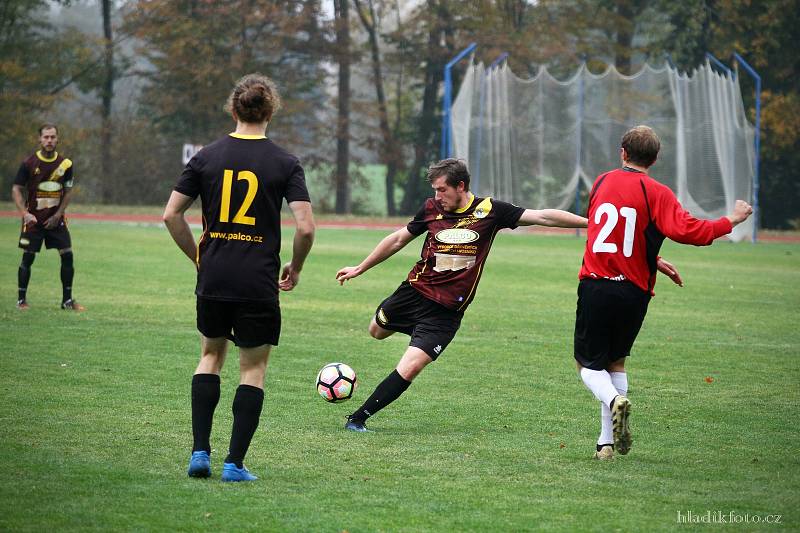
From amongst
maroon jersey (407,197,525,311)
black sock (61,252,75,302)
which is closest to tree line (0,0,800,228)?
black sock (61,252,75,302)

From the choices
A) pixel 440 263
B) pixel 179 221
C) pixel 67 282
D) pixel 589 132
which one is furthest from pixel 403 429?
pixel 589 132

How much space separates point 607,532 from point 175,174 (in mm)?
42302

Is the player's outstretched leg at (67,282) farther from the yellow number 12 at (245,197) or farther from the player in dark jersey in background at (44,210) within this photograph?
the yellow number 12 at (245,197)

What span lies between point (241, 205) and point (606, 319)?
2.26 meters

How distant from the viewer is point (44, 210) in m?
12.4

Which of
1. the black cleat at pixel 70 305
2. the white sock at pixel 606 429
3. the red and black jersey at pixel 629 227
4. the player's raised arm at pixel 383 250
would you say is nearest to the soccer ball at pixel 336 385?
the player's raised arm at pixel 383 250

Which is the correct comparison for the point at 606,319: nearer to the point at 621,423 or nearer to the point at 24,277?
the point at 621,423

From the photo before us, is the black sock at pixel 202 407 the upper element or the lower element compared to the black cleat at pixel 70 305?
upper

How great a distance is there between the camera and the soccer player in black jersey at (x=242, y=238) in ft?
17.1

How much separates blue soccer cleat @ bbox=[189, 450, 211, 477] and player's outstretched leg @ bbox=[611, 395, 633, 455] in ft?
7.25

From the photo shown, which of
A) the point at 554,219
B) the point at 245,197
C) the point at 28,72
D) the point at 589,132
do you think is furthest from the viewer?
the point at 28,72

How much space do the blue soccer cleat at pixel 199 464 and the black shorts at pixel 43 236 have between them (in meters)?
7.73

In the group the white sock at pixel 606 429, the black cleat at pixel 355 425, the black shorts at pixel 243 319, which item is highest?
the black shorts at pixel 243 319

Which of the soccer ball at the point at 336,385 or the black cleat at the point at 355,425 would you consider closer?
the black cleat at the point at 355,425
